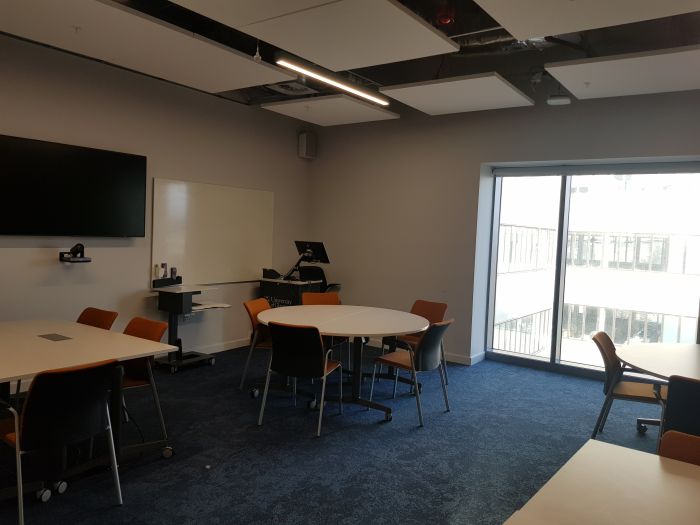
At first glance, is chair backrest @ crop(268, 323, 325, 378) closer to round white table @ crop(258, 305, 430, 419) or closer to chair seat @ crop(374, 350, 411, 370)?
round white table @ crop(258, 305, 430, 419)

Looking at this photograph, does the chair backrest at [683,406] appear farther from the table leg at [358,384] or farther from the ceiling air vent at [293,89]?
the ceiling air vent at [293,89]

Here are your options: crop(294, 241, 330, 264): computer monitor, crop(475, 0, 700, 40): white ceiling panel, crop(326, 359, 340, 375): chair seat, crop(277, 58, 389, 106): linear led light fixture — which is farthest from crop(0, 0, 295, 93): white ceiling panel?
crop(326, 359, 340, 375): chair seat

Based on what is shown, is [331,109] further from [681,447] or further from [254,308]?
[681,447]

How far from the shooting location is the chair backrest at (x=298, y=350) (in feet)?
12.1

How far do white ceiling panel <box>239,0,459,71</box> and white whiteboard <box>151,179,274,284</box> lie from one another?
2.50 meters

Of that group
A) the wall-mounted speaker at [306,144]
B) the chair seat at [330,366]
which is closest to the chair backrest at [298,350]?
the chair seat at [330,366]

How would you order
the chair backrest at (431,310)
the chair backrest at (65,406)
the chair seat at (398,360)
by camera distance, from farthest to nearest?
the chair backrest at (431,310) < the chair seat at (398,360) < the chair backrest at (65,406)

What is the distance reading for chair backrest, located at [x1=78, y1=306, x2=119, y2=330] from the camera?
3996 millimetres

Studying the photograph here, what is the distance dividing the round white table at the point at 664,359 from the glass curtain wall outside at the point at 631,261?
150 cm

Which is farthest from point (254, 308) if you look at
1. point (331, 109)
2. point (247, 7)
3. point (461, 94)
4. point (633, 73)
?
point (633, 73)

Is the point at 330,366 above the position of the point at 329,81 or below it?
below

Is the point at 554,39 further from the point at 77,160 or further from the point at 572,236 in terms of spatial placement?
the point at 77,160

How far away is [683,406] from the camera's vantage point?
8.92ft

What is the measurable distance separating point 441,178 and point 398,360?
9.20 feet
